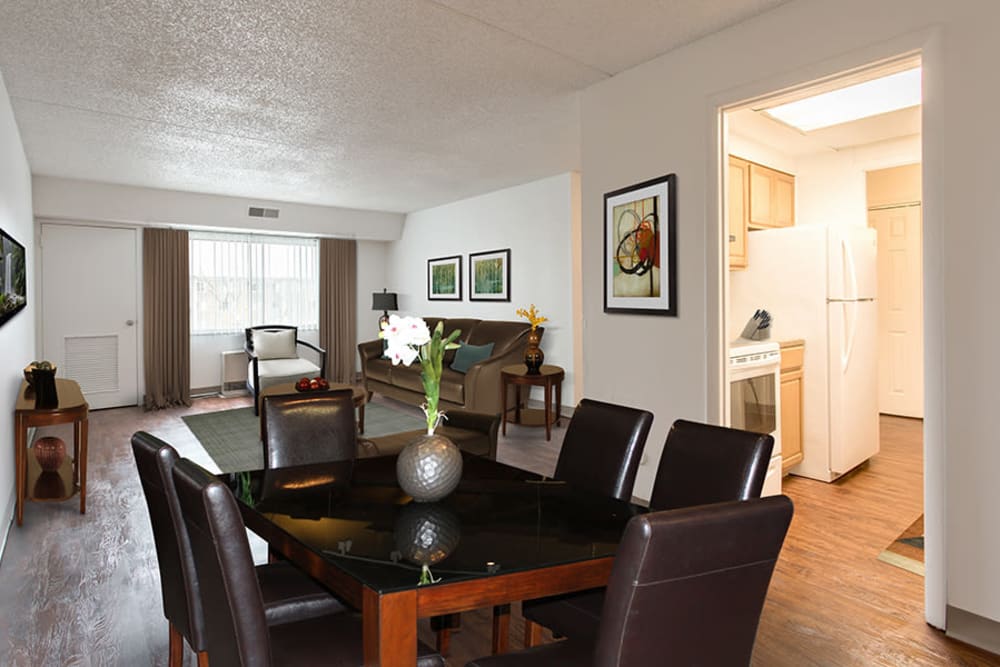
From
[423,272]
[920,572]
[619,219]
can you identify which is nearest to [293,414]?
[619,219]

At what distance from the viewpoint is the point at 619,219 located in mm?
3594

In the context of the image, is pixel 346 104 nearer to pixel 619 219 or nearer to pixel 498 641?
pixel 619 219

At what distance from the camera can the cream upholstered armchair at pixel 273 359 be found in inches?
262

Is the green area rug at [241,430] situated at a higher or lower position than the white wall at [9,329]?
lower

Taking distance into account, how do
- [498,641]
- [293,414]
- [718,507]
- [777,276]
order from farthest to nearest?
[777,276] → [293,414] → [498,641] → [718,507]

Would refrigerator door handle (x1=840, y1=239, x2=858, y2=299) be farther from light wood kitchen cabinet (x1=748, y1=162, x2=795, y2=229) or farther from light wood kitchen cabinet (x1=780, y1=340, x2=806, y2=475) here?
light wood kitchen cabinet (x1=748, y1=162, x2=795, y2=229)

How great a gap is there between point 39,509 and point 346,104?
3.15 m

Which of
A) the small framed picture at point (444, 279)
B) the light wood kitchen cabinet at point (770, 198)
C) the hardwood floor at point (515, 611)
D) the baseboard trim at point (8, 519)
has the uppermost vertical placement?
the light wood kitchen cabinet at point (770, 198)

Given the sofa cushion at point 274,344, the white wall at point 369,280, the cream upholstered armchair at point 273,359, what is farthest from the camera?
the white wall at point 369,280

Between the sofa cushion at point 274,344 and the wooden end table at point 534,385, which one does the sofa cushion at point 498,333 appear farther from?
the sofa cushion at point 274,344

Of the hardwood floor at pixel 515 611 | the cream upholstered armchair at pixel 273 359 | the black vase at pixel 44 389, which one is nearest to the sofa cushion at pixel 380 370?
the cream upholstered armchair at pixel 273 359

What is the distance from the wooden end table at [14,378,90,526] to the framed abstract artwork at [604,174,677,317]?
314 cm

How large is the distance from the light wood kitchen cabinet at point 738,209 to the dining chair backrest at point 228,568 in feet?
12.6

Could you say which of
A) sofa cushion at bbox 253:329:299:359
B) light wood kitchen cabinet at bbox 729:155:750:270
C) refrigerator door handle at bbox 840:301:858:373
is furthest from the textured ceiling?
sofa cushion at bbox 253:329:299:359
